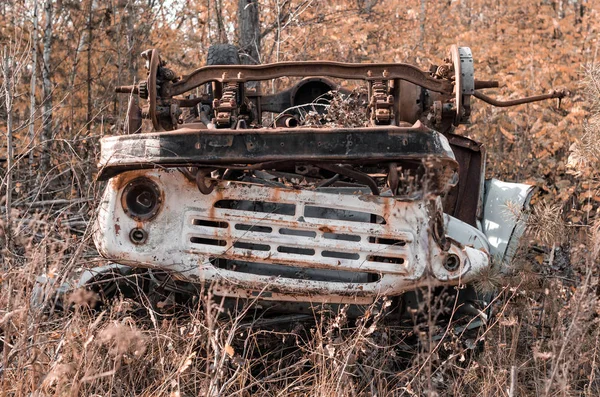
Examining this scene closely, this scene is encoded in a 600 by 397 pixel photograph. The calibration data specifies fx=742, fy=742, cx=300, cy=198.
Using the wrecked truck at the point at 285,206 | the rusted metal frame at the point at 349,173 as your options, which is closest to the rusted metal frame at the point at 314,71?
the wrecked truck at the point at 285,206

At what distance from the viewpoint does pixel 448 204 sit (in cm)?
449

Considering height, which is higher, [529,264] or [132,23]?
[132,23]

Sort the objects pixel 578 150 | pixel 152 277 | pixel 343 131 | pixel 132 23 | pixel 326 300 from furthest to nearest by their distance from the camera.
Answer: pixel 132 23
pixel 578 150
pixel 152 277
pixel 326 300
pixel 343 131

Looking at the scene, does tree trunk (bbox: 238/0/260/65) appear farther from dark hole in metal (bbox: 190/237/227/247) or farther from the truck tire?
dark hole in metal (bbox: 190/237/227/247)

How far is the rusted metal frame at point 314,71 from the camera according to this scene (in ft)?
11.8

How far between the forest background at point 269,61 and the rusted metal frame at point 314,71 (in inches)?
41.5

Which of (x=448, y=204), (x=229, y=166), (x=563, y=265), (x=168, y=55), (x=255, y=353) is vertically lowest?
(x=255, y=353)

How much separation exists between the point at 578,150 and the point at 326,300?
285 cm

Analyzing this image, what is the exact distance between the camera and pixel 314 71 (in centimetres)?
361

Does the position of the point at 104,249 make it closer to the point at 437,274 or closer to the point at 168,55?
the point at 437,274

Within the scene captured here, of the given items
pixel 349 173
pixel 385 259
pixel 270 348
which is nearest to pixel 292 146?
pixel 349 173

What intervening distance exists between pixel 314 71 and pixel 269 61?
533 cm

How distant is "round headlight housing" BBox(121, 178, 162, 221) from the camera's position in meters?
3.35

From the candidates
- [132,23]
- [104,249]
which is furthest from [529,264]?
[132,23]
